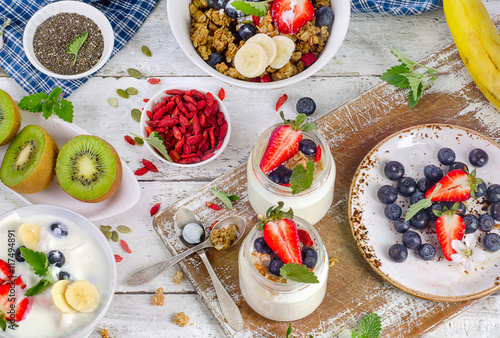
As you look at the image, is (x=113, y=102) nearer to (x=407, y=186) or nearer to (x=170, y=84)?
(x=170, y=84)

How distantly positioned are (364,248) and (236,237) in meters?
0.38

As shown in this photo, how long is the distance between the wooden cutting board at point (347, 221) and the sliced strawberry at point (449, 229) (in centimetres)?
17

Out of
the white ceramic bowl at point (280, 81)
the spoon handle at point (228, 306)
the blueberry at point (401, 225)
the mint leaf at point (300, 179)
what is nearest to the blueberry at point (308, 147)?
the mint leaf at point (300, 179)

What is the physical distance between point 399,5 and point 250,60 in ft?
1.97

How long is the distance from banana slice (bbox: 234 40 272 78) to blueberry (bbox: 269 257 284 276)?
0.57 metres

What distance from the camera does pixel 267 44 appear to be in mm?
1634

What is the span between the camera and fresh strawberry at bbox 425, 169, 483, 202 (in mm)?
1607

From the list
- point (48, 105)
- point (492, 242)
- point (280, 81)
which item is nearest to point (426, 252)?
point (492, 242)

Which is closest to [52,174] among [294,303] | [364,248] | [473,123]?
[294,303]

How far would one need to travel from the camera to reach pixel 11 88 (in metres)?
1.92

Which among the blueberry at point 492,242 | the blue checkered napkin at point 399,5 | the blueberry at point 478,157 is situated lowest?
the blueberry at point 492,242

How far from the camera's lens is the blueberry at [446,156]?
1660mm

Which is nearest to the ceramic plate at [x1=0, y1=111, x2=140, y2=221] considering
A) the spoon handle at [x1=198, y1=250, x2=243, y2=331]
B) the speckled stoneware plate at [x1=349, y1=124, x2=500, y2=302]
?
the spoon handle at [x1=198, y1=250, x2=243, y2=331]

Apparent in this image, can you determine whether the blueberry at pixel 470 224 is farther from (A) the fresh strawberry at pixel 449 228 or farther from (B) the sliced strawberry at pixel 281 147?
(B) the sliced strawberry at pixel 281 147
